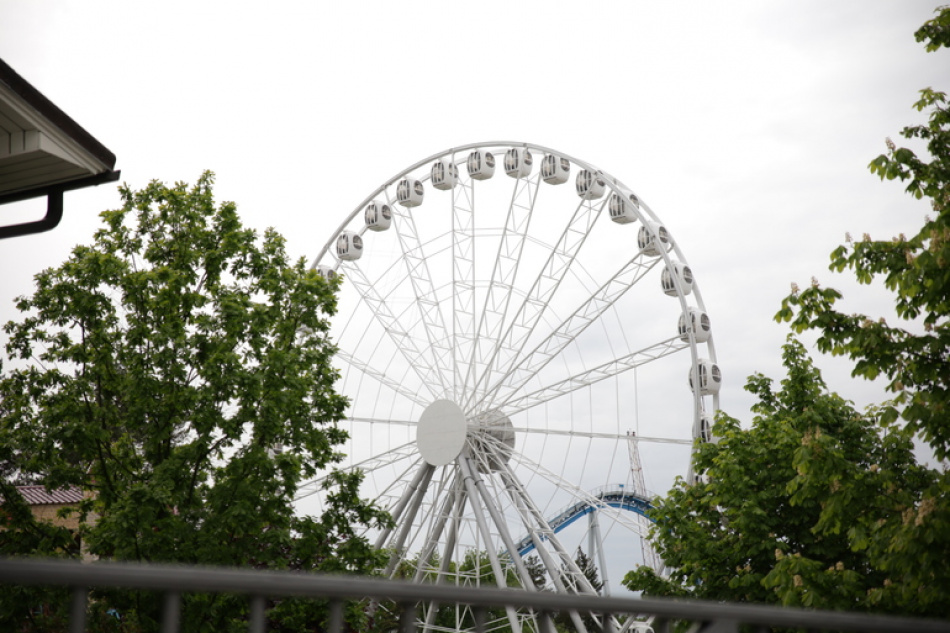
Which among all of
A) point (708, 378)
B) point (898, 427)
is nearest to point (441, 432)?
point (708, 378)

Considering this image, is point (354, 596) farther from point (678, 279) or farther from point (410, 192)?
point (410, 192)

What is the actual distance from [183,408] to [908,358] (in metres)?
10.2

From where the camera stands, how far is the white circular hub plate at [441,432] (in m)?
24.3

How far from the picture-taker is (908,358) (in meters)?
9.77

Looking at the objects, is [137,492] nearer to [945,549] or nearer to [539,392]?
[945,549]

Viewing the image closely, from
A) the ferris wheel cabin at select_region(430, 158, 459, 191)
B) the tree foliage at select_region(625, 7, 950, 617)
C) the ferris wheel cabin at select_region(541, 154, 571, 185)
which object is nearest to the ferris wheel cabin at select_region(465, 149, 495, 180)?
the ferris wheel cabin at select_region(430, 158, 459, 191)

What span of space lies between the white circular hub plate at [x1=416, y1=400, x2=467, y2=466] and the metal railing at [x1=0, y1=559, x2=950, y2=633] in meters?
20.8

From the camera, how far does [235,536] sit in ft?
48.1

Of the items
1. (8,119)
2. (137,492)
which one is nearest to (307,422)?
(137,492)

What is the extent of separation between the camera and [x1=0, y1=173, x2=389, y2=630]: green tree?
13.9 m

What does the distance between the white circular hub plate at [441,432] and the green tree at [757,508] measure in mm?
7026

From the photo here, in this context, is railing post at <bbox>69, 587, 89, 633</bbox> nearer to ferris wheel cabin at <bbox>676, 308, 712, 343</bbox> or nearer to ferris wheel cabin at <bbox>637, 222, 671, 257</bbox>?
ferris wheel cabin at <bbox>676, 308, 712, 343</bbox>

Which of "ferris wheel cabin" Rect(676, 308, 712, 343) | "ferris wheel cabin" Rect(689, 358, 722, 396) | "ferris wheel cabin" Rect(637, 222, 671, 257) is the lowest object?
"ferris wheel cabin" Rect(689, 358, 722, 396)

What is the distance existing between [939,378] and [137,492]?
33.4 ft
